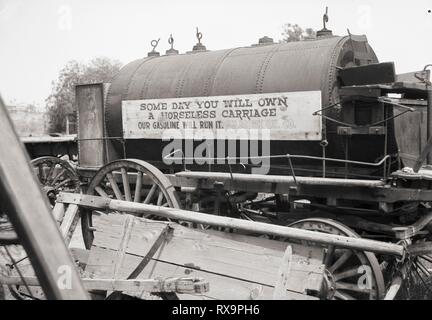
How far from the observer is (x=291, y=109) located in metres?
5.99

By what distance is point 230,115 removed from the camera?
21.5 ft

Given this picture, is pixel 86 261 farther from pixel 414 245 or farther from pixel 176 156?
pixel 414 245

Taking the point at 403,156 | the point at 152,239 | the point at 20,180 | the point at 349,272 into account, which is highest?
the point at 20,180

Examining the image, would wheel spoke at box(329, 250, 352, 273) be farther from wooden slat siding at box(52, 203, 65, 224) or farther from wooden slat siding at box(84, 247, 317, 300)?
wooden slat siding at box(52, 203, 65, 224)

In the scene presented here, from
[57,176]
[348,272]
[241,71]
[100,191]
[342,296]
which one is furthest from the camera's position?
[57,176]

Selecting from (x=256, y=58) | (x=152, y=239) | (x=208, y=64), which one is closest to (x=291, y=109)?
(x=256, y=58)

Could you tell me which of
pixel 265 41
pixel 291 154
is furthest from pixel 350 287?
pixel 265 41

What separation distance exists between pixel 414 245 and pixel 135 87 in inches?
189

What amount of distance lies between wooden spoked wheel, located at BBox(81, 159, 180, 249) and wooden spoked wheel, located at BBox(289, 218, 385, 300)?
1.99 meters

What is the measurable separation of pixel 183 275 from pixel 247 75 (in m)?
3.20

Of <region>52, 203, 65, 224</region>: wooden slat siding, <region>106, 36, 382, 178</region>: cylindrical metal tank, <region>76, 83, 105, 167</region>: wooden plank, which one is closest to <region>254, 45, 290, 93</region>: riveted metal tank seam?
<region>106, 36, 382, 178</region>: cylindrical metal tank

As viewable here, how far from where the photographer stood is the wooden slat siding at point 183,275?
3.96 metres

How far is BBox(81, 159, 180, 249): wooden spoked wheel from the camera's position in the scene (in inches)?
250

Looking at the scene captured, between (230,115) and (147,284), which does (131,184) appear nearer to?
(230,115)
